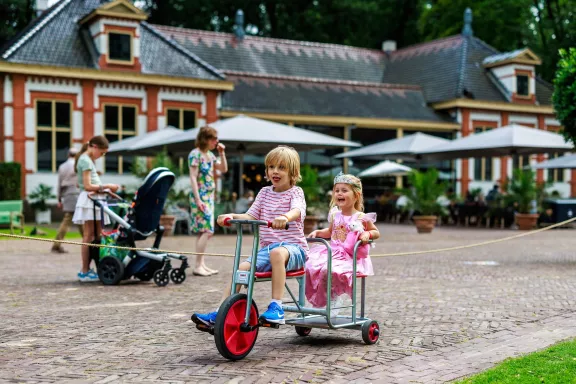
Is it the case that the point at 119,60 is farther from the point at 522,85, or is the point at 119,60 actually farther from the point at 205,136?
the point at 205,136

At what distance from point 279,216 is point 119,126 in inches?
850

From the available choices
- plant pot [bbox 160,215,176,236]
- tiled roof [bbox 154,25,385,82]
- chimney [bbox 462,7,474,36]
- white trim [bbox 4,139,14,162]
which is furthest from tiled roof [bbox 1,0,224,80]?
chimney [bbox 462,7,474,36]

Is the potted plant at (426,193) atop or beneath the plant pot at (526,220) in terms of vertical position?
atop

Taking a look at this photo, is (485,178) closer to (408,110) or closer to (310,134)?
(408,110)

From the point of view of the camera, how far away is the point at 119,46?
26297mm

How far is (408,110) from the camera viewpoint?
3216cm

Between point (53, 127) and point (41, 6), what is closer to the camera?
point (53, 127)

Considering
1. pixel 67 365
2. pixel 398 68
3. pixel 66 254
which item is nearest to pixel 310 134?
pixel 66 254

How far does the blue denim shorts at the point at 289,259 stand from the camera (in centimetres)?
546

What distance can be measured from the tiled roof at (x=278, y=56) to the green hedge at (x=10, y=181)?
943 centimetres

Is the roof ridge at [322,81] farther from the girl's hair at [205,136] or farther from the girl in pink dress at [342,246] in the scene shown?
the girl in pink dress at [342,246]

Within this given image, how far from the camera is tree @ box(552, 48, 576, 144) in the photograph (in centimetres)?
1200

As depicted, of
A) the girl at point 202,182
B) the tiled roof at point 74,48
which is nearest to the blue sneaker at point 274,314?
the girl at point 202,182

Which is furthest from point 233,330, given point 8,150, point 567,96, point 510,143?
point 8,150
